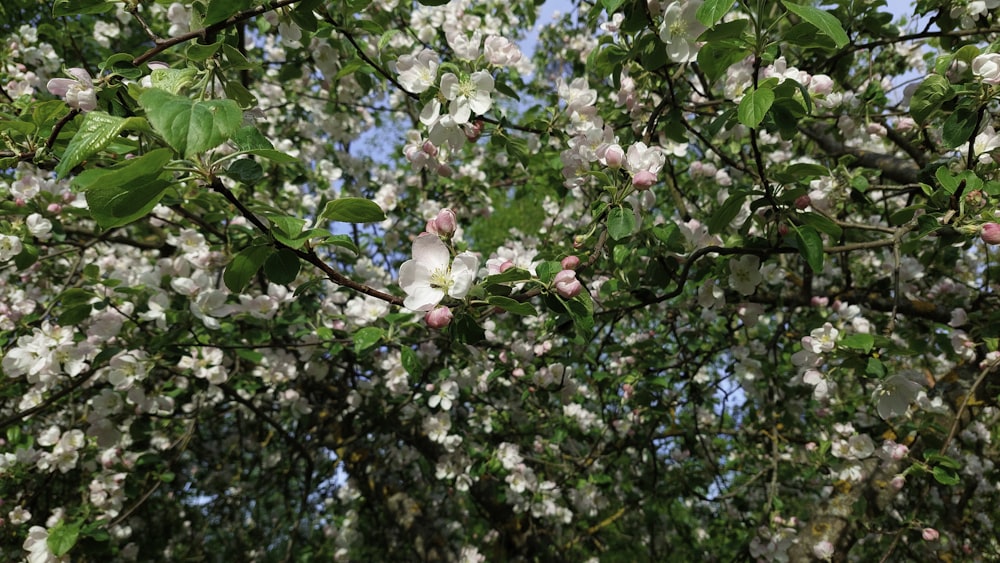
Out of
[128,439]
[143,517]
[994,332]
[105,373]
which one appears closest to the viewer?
[994,332]

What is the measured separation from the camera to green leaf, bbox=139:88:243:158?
712 millimetres

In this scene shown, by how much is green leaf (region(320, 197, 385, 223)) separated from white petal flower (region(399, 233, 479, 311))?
9 centimetres

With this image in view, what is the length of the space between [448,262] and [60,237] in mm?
1827

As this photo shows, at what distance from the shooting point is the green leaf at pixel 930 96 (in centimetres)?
127

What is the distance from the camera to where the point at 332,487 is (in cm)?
452

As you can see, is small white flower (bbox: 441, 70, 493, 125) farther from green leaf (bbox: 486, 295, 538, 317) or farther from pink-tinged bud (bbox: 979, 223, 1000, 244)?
pink-tinged bud (bbox: 979, 223, 1000, 244)

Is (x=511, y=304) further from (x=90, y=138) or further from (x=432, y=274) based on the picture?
(x=90, y=138)

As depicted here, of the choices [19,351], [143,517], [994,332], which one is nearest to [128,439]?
[19,351]

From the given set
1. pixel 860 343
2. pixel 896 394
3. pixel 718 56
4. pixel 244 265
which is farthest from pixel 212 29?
pixel 896 394

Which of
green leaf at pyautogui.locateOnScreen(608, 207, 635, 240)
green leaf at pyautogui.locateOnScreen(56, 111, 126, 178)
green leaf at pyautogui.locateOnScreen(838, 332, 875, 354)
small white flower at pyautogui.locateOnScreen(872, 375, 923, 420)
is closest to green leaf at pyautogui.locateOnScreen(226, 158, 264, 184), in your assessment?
green leaf at pyautogui.locateOnScreen(56, 111, 126, 178)

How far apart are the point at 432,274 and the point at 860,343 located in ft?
3.46

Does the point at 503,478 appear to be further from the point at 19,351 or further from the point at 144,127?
the point at 144,127

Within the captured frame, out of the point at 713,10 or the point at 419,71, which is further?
the point at 419,71

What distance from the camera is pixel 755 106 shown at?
1088 millimetres
